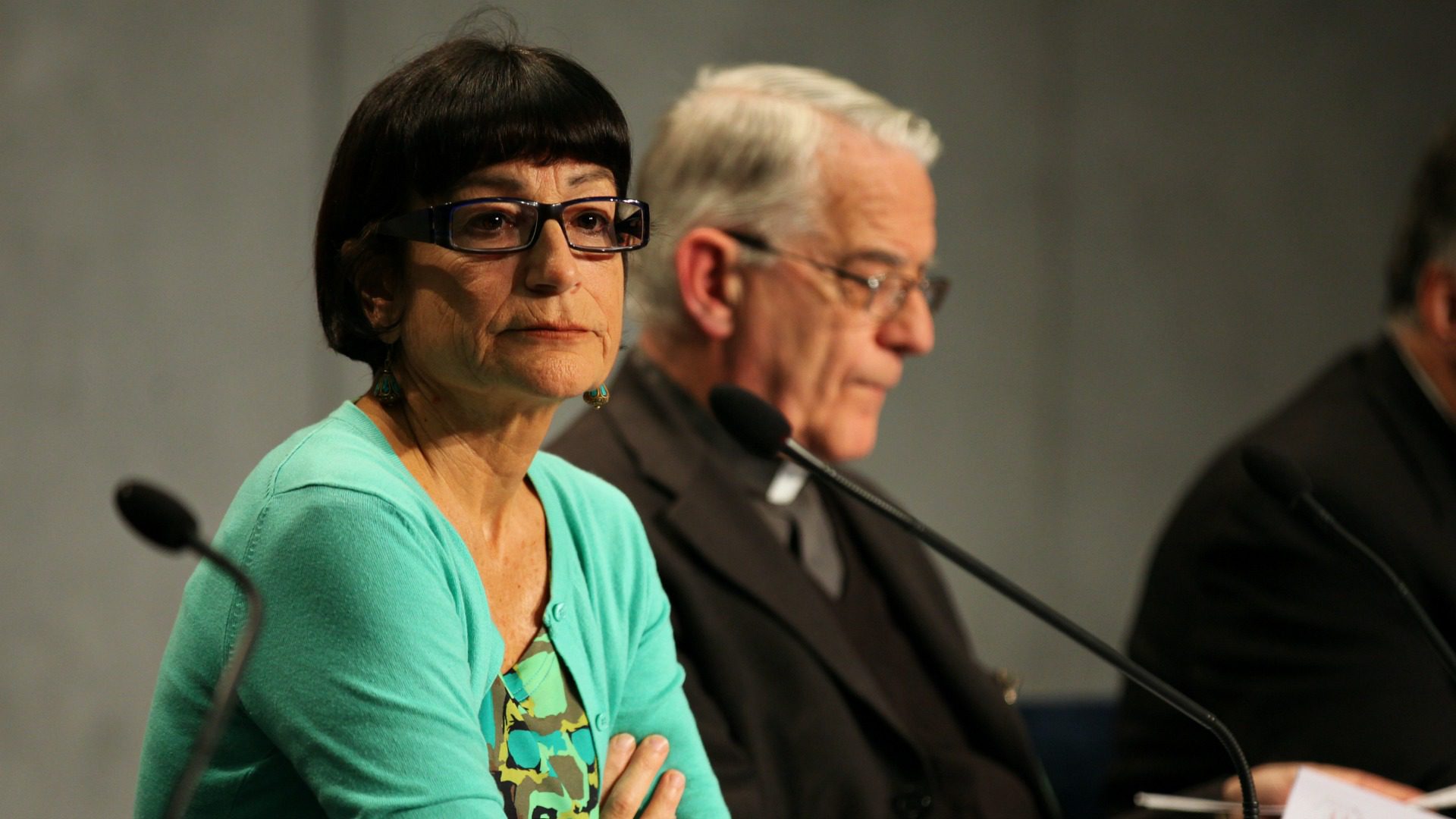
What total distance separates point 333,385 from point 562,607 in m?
1.69

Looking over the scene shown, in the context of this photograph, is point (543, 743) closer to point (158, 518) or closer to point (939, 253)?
point (158, 518)

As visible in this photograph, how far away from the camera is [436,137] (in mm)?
1164

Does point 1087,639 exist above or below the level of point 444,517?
below

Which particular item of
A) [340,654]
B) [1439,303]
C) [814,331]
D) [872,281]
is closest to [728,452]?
[814,331]

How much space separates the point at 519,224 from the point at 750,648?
83cm

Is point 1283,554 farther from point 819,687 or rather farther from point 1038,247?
point 1038,247

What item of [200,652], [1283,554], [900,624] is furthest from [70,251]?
[1283,554]


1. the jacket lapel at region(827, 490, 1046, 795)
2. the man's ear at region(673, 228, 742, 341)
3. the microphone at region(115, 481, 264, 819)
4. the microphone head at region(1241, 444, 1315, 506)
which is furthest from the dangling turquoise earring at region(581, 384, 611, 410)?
the jacket lapel at region(827, 490, 1046, 795)

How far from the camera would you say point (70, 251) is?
255 cm

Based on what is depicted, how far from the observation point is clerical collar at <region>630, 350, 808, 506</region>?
211 centimetres

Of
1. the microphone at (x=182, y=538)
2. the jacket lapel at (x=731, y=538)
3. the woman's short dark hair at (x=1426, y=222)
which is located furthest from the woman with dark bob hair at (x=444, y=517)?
the woman's short dark hair at (x=1426, y=222)

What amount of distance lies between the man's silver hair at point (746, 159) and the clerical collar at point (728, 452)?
0.29 feet

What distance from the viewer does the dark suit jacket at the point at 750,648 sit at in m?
1.78

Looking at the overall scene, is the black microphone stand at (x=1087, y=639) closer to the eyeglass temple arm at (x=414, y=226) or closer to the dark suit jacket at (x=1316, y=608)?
the eyeglass temple arm at (x=414, y=226)
